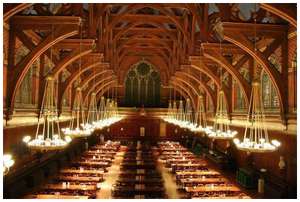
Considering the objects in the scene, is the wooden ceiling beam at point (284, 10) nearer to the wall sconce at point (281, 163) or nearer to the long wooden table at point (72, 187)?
the wall sconce at point (281, 163)

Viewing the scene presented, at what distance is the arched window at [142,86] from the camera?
3916 centimetres

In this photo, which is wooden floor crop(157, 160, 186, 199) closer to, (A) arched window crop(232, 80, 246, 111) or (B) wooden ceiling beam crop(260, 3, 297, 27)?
(A) arched window crop(232, 80, 246, 111)

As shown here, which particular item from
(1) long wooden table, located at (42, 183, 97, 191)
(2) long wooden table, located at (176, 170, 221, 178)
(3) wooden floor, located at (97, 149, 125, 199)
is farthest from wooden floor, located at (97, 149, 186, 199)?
(1) long wooden table, located at (42, 183, 97, 191)

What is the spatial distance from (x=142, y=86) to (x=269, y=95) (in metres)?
23.0

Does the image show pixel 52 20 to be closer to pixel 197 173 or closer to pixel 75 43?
pixel 75 43

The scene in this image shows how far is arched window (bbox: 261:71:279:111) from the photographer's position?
16.3 metres

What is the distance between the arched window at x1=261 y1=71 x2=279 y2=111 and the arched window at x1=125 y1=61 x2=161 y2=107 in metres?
22.0

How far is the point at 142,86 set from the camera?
39.2m

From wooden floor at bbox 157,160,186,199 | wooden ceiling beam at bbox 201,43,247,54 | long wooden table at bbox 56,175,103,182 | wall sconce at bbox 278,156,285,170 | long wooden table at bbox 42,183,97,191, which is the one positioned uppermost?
wooden ceiling beam at bbox 201,43,247,54

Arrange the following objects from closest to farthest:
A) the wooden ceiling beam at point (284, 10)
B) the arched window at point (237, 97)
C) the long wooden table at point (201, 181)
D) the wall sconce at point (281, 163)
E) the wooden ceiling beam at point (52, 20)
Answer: the wooden ceiling beam at point (284, 10), the wooden ceiling beam at point (52, 20), the wall sconce at point (281, 163), the long wooden table at point (201, 181), the arched window at point (237, 97)

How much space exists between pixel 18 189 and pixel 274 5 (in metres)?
13.1

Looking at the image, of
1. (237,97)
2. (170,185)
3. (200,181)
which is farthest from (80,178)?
(237,97)

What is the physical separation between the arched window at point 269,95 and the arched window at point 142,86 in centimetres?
2202

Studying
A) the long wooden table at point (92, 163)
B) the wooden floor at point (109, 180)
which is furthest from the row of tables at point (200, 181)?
the long wooden table at point (92, 163)
